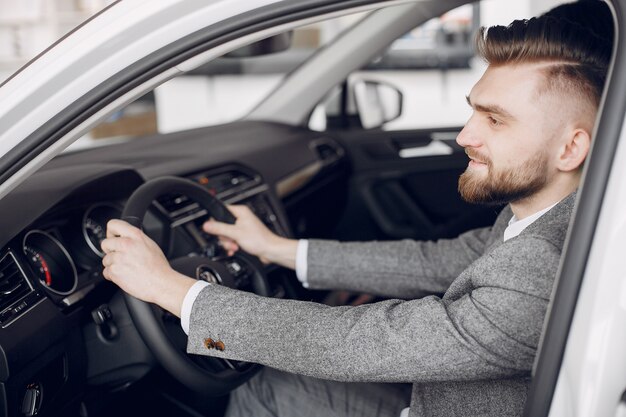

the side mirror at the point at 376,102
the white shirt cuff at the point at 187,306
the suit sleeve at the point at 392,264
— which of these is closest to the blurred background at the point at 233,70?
the side mirror at the point at 376,102

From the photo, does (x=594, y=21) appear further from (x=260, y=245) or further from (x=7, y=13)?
(x=7, y=13)

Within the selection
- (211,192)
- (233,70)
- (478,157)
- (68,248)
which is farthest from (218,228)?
(233,70)

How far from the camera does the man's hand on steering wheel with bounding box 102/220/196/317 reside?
47.1 inches

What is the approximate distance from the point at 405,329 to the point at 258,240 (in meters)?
0.69

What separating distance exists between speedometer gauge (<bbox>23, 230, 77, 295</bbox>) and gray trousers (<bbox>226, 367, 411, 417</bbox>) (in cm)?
43

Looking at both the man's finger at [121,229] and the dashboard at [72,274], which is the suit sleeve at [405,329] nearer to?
the man's finger at [121,229]

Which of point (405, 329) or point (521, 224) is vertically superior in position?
point (521, 224)

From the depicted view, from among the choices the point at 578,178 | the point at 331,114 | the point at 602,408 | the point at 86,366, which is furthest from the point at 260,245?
the point at 331,114

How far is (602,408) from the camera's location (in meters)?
0.90

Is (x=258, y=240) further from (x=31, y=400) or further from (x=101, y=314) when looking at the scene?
(x=31, y=400)

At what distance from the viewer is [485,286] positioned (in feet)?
3.48

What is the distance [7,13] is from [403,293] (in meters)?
7.11

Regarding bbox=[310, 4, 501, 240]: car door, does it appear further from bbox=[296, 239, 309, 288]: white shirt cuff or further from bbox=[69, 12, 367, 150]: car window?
bbox=[69, 12, 367, 150]: car window

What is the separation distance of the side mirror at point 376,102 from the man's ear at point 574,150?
1574mm
